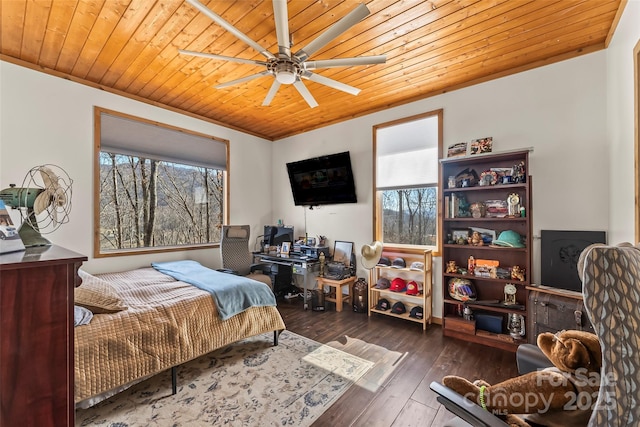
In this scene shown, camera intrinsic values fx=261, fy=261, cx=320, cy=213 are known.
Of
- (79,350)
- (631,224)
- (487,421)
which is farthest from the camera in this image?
(631,224)

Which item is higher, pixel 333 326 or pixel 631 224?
pixel 631 224

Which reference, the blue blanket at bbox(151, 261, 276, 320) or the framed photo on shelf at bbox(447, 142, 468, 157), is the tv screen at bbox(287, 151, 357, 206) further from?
the blue blanket at bbox(151, 261, 276, 320)

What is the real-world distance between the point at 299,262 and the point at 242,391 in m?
1.92

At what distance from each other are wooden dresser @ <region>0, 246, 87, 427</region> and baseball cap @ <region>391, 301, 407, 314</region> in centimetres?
305

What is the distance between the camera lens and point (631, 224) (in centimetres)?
183

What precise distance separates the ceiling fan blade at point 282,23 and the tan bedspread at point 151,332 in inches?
80.8

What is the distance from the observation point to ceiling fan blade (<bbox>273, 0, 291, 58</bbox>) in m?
1.52

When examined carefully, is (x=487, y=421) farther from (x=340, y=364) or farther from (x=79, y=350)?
(x=79, y=350)

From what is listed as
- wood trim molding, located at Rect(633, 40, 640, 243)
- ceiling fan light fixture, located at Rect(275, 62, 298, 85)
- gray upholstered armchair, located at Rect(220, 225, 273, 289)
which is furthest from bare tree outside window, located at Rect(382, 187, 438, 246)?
ceiling fan light fixture, located at Rect(275, 62, 298, 85)

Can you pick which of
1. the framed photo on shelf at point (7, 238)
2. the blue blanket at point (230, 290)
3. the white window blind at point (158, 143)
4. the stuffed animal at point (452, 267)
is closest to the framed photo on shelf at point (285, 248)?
the blue blanket at point (230, 290)

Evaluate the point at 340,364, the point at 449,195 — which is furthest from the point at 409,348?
the point at 449,195

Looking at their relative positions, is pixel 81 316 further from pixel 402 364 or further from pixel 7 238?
pixel 402 364

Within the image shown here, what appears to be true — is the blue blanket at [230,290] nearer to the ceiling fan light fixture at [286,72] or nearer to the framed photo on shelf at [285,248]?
the framed photo on shelf at [285,248]

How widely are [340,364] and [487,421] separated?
1625mm
